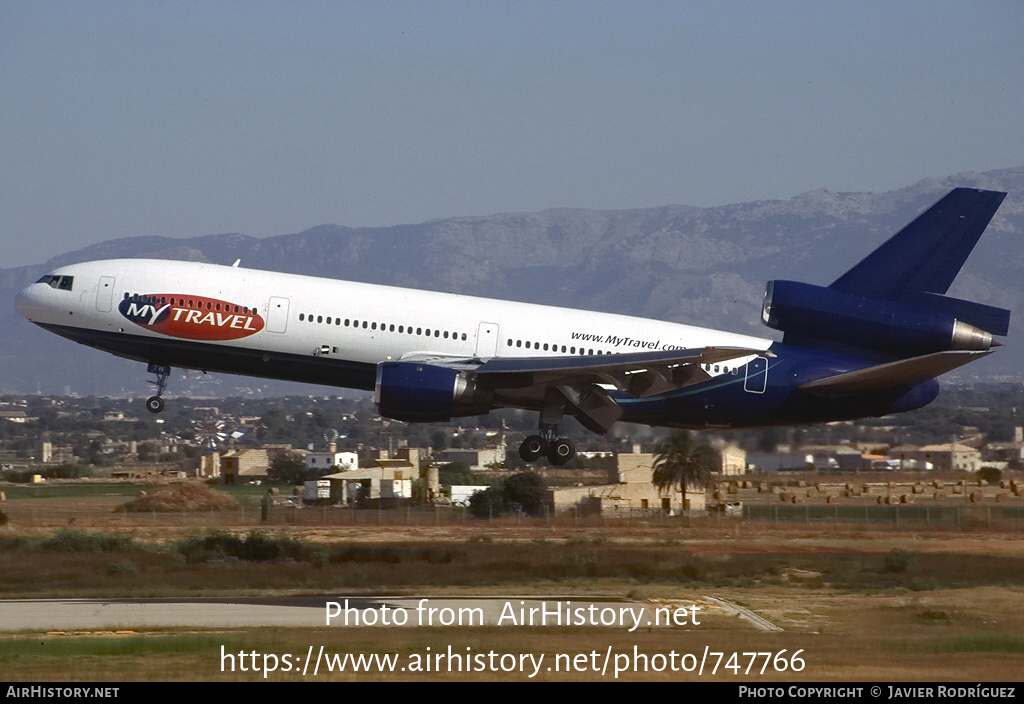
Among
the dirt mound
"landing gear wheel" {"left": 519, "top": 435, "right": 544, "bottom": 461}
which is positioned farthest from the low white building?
"landing gear wheel" {"left": 519, "top": 435, "right": 544, "bottom": 461}

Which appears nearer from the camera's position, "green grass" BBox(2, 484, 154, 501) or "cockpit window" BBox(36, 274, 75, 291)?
"cockpit window" BBox(36, 274, 75, 291)

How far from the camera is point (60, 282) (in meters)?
43.2

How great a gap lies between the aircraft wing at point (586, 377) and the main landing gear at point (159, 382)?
8866 millimetres

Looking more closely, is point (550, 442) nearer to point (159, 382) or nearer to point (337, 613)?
point (337, 613)

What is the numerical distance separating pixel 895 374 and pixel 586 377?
9226mm

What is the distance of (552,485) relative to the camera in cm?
7156

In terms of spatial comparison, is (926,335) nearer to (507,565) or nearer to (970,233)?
(970,233)

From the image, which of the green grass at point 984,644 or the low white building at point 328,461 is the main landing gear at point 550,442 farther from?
the low white building at point 328,461

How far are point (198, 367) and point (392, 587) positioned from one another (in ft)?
30.9

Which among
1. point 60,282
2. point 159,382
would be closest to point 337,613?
point 159,382

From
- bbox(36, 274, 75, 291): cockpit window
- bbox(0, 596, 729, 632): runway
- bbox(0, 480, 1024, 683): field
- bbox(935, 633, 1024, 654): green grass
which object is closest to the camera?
bbox(0, 480, 1024, 683): field

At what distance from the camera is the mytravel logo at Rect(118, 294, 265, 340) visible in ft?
134

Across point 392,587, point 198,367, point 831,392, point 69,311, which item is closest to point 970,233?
point 831,392

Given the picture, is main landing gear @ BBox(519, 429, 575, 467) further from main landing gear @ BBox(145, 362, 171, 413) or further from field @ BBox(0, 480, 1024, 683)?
main landing gear @ BBox(145, 362, 171, 413)
